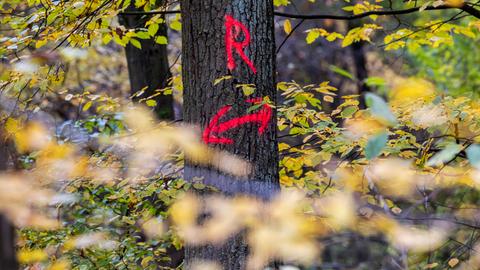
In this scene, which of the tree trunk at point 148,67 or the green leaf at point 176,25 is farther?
the tree trunk at point 148,67

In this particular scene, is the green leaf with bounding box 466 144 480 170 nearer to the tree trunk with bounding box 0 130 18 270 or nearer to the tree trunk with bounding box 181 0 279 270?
the tree trunk with bounding box 0 130 18 270

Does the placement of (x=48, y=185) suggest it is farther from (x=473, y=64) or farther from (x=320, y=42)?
(x=320, y=42)

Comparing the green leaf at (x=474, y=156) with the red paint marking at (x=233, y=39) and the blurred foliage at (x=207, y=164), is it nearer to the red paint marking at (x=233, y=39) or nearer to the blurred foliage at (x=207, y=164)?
the blurred foliage at (x=207, y=164)

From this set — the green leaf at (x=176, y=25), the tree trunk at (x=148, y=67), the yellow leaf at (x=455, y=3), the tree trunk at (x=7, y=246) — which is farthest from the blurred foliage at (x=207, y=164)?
the tree trunk at (x=7, y=246)

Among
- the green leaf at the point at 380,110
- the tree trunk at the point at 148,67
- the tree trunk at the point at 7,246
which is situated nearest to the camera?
the tree trunk at the point at 7,246

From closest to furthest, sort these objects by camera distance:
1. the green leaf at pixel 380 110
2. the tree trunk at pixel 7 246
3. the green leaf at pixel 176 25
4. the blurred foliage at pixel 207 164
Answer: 1. the tree trunk at pixel 7 246
2. the green leaf at pixel 380 110
3. the blurred foliage at pixel 207 164
4. the green leaf at pixel 176 25

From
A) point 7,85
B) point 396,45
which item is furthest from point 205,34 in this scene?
point 396,45

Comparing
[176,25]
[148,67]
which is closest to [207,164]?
[176,25]

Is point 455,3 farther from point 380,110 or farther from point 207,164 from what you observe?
point 380,110

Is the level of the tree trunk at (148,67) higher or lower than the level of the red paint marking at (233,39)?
lower

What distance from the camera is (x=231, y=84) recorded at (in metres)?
2.57

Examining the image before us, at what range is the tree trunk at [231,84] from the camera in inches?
101

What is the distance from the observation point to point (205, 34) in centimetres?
259

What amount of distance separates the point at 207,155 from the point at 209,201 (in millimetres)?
203
